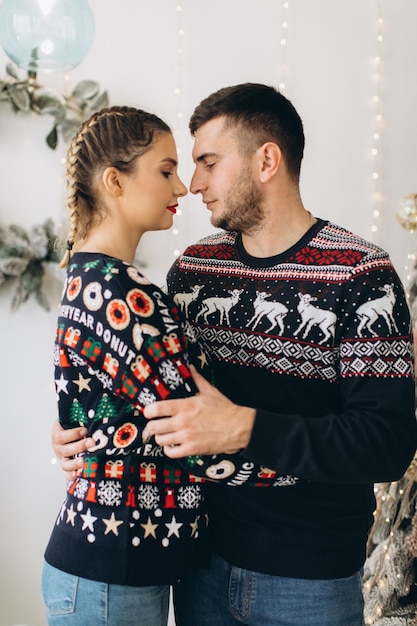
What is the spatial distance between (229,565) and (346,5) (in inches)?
81.8

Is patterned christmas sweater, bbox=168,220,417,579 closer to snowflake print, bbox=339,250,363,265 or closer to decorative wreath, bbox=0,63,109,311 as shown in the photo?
snowflake print, bbox=339,250,363,265

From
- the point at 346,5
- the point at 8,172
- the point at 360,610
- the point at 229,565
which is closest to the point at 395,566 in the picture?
the point at 360,610

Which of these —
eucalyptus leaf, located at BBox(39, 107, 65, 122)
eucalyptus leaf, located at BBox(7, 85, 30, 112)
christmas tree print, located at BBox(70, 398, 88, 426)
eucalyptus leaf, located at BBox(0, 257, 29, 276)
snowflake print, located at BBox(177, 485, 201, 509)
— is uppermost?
eucalyptus leaf, located at BBox(7, 85, 30, 112)

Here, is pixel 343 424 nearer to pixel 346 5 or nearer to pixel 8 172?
pixel 8 172

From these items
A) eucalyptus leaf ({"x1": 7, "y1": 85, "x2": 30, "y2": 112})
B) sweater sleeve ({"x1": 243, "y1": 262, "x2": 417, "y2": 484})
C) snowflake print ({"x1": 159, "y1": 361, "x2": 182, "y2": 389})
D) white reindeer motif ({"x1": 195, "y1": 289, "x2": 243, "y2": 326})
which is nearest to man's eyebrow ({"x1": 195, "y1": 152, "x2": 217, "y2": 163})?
white reindeer motif ({"x1": 195, "y1": 289, "x2": 243, "y2": 326})

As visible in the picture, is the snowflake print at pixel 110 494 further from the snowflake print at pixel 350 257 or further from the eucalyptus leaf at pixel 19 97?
the eucalyptus leaf at pixel 19 97

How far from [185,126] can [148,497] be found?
1.66 metres

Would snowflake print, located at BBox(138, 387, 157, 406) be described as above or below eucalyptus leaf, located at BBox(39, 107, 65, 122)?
below

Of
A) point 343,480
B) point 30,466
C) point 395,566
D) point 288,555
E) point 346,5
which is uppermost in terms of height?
point 346,5

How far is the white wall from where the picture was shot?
2.47 metres

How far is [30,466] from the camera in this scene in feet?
8.29

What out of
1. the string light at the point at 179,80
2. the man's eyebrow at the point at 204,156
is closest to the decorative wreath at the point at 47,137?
the string light at the point at 179,80

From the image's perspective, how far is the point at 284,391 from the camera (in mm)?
1381

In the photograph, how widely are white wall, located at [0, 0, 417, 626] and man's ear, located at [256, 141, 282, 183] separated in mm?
1083
